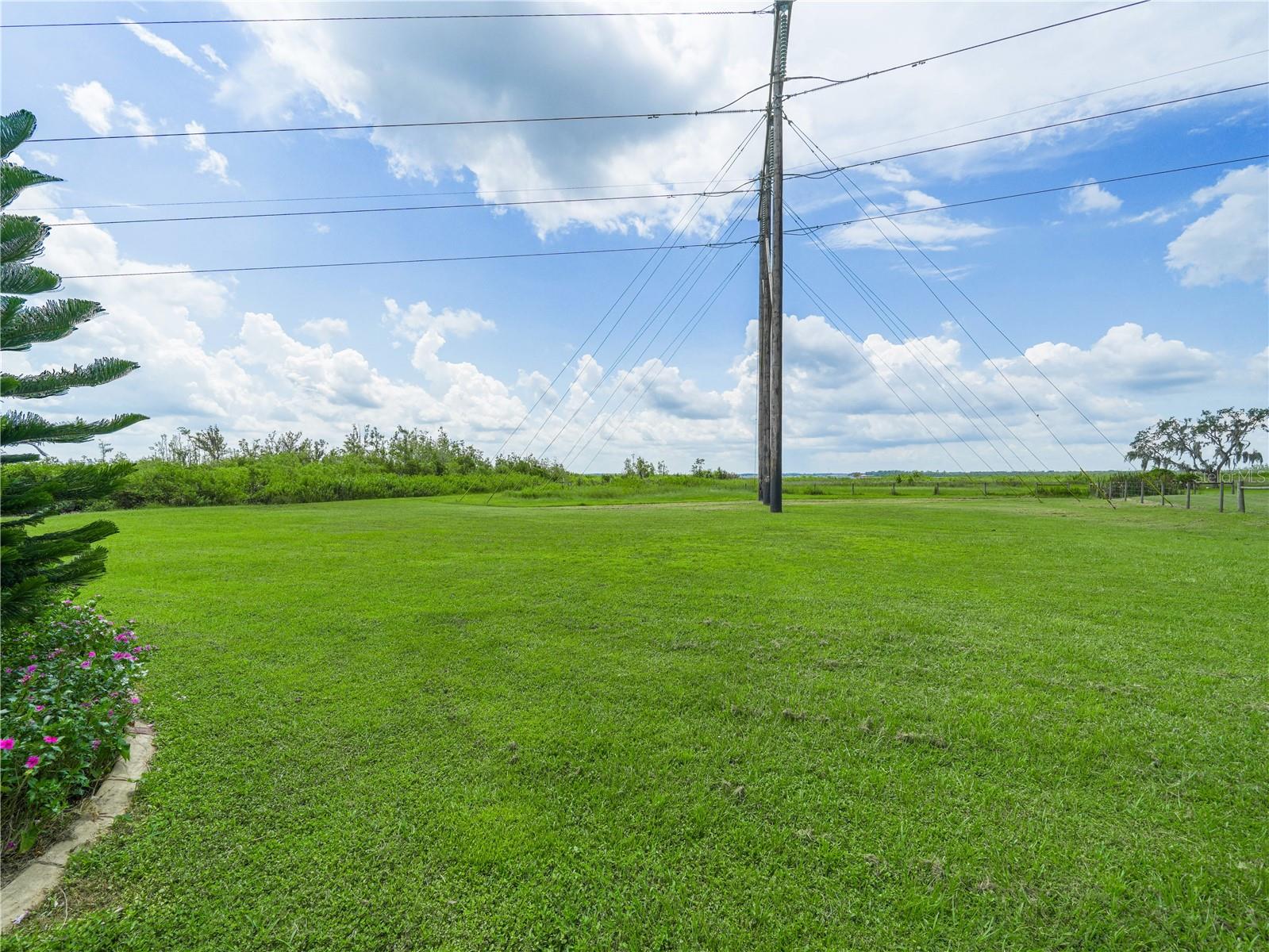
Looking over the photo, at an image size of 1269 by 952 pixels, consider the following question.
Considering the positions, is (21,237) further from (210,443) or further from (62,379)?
(210,443)

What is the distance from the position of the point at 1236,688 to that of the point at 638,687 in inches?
143

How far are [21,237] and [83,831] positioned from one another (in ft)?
9.14

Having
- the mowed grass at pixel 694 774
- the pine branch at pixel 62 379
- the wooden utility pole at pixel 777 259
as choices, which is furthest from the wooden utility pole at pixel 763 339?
the pine branch at pixel 62 379

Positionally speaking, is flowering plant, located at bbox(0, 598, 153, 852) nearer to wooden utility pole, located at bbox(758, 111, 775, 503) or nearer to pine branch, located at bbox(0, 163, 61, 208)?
pine branch, located at bbox(0, 163, 61, 208)

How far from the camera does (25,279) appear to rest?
2.61m

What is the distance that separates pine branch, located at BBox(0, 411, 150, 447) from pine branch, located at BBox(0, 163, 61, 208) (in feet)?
3.72

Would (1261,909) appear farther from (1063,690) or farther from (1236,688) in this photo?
(1236,688)

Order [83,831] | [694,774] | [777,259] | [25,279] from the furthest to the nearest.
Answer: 1. [777,259]
2. [25,279]
3. [694,774]
4. [83,831]

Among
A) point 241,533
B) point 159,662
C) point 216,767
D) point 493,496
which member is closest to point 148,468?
point 493,496

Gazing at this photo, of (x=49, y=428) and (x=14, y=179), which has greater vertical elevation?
(x=14, y=179)

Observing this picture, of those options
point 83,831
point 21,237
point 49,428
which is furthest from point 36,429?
point 83,831

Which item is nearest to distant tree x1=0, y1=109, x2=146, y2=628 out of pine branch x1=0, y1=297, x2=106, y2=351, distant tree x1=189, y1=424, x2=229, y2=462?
pine branch x1=0, y1=297, x2=106, y2=351

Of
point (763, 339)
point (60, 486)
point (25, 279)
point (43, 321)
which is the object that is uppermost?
point (763, 339)

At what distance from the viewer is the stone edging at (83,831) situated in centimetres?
171
